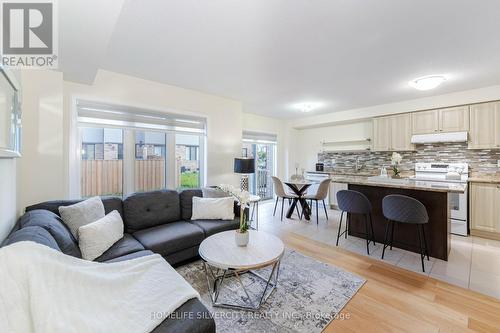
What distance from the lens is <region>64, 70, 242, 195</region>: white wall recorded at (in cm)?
291

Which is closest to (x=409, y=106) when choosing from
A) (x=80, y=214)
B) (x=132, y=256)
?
(x=132, y=256)

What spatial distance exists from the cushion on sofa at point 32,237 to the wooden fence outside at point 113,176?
1.62 meters

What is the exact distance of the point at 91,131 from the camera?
302 centimetres

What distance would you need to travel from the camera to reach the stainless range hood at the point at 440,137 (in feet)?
12.4

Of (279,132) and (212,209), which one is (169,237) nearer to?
(212,209)

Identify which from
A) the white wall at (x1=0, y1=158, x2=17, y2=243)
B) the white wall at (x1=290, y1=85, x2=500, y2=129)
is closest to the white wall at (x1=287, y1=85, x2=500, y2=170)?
the white wall at (x1=290, y1=85, x2=500, y2=129)

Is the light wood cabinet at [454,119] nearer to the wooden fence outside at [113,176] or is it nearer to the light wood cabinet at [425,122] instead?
the light wood cabinet at [425,122]

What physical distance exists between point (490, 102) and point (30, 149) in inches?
262

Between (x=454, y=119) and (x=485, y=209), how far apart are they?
5.29 ft

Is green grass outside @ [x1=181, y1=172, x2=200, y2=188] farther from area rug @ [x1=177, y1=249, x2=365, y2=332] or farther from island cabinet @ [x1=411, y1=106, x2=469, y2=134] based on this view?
island cabinet @ [x1=411, y1=106, x2=469, y2=134]

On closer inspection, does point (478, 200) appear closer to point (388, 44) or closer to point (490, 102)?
point (490, 102)

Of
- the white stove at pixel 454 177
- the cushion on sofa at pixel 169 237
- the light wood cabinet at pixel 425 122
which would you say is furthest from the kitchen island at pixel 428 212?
the cushion on sofa at pixel 169 237

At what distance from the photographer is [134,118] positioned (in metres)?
3.29

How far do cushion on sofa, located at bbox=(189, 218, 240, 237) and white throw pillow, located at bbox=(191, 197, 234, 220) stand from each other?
0.07 m
